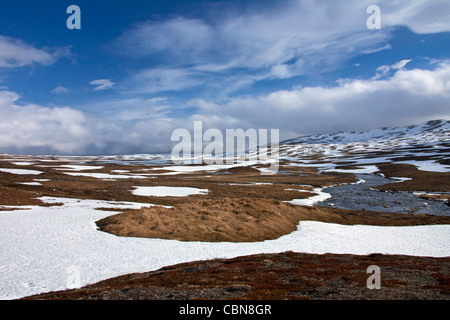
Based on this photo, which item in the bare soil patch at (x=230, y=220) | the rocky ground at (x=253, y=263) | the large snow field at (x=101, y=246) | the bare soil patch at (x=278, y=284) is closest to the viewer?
the bare soil patch at (x=278, y=284)

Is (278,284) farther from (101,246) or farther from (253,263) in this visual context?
(101,246)

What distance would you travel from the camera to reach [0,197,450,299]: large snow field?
18.5m

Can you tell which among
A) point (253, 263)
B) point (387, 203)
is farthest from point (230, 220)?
point (387, 203)

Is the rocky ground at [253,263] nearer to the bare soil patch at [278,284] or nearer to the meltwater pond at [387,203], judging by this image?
the bare soil patch at [278,284]

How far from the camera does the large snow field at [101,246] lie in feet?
60.7

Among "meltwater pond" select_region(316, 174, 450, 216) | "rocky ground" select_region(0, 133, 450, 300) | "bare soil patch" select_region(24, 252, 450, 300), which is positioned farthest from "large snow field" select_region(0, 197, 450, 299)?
"meltwater pond" select_region(316, 174, 450, 216)

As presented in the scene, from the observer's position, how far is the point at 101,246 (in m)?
25.2

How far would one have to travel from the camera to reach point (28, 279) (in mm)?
17266

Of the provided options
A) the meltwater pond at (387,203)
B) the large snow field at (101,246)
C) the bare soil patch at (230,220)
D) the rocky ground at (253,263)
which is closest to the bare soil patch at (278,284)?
the rocky ground at (253,263)

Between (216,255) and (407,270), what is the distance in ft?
50.1
